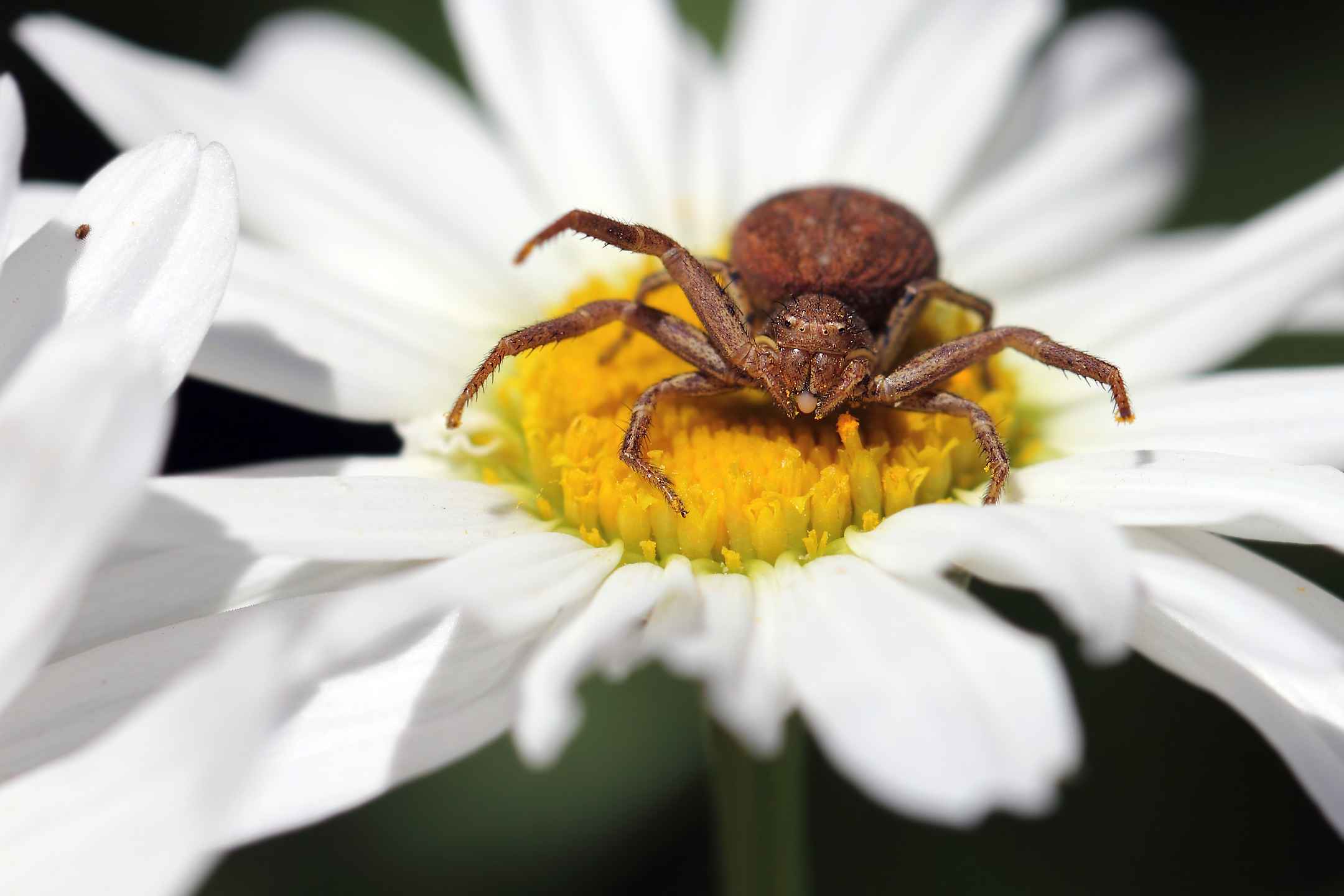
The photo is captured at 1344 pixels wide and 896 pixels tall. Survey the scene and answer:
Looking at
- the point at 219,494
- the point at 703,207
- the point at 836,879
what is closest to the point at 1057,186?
the point at 703,207

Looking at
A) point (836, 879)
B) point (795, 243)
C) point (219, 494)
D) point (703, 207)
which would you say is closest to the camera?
point (219, 494)

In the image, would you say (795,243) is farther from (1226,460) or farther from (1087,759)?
(1087,759)

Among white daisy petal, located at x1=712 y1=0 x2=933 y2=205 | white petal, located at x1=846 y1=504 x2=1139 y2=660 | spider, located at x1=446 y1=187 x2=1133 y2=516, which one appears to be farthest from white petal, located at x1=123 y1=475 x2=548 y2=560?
white daisy petal, located at x1=712 y1=0 x2=933 y2=205

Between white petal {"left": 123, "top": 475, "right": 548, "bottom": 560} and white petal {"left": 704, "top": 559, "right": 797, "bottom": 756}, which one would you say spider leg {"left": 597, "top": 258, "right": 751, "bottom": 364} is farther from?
white petal {"left": 704, "top": 559, "right": 797, "bottom": 756}

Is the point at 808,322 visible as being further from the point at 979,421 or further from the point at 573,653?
the point at 573,653

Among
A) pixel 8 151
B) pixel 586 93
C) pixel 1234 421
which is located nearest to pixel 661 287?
pixel 586 93
